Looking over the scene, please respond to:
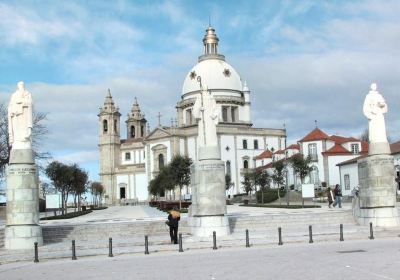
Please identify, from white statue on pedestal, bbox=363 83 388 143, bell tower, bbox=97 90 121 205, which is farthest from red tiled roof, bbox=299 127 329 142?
white statue on pedestal, bbox=363 83 388 143

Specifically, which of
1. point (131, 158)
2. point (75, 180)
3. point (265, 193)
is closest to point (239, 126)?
point (131, 158)

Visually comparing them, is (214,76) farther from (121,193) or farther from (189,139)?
(121,193)

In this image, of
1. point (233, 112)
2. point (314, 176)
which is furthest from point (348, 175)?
point (233, 112)

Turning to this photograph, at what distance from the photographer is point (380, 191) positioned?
25.8 metres

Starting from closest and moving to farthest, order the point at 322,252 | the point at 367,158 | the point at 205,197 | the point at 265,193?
the point at 322,252
the point at 205,197
the point at 367,158
the point at 265,193

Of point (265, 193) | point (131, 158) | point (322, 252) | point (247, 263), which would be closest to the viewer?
point (247, 263)

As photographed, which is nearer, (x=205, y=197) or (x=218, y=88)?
(x=205, y=197)

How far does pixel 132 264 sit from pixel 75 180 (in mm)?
43260

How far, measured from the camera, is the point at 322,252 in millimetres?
16891

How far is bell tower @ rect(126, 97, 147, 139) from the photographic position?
133 m

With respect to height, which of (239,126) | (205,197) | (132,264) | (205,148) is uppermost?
(239,126)

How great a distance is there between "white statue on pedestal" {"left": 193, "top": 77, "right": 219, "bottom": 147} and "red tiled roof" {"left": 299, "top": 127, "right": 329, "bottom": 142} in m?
56.6

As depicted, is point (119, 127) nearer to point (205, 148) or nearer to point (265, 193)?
point (265, 193)

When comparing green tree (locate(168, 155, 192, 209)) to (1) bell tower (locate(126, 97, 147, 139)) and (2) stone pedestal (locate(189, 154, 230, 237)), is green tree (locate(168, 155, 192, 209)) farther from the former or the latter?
(1) bell tower (locate(126, 97, 147, 139))
